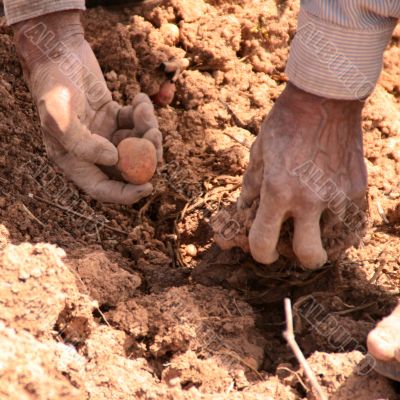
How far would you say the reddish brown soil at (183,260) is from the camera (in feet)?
5.26

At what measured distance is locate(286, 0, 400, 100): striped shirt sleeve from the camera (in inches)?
73.5

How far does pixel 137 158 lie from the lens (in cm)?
222

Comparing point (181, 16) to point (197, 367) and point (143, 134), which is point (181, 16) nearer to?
point (143, 134)

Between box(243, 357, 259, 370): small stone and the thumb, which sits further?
the thumb

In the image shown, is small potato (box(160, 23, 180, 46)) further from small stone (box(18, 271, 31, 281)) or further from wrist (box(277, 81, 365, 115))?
small stone (box(18, 271, 31, 281))

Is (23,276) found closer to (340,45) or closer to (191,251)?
(191,251)

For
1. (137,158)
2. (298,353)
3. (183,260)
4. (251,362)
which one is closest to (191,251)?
(183,260)

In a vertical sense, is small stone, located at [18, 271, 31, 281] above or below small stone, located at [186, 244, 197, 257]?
above

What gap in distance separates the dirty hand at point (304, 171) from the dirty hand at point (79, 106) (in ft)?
1.56

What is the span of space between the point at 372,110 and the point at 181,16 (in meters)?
0.93

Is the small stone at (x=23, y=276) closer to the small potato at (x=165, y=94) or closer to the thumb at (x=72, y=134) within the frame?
the thumb at (x=72, y=134)

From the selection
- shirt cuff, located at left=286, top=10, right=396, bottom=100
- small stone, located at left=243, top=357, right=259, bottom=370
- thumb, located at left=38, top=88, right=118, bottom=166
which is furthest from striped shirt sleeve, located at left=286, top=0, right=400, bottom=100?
small stone, located at left=243, top=357, right=259, bottom=370

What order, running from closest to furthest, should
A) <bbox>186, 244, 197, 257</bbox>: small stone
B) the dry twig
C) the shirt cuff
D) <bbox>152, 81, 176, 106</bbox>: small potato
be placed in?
the dry twig, the shirt cuff, <bbox>186, 244, 197, 257</bbox>: small stone, <bbox>152, 81, 176, 106</bbox>: small potato

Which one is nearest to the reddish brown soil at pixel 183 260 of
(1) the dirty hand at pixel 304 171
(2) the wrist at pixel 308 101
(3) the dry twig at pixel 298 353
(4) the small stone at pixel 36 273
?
(4) the small stone at pixel 36 273
